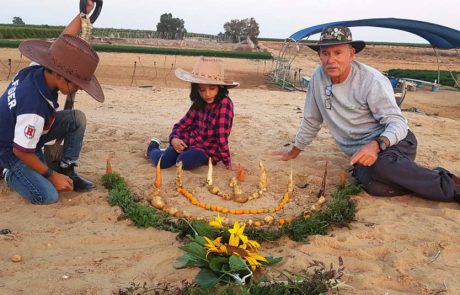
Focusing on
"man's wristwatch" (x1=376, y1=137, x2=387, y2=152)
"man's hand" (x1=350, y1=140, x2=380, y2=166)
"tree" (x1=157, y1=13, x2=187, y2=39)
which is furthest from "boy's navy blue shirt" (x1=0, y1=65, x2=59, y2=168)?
"tree" (x1=157, y1=13, x2=187, y2=39)

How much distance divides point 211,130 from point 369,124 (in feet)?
4.73

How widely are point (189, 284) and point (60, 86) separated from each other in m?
1.76

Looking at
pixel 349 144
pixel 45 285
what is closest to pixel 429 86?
pixel 349 144

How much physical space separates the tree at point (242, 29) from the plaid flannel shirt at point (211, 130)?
54.7 m

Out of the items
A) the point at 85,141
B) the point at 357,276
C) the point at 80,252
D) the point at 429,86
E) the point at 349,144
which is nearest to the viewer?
the point at 357,276

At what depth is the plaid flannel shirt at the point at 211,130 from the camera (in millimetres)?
4211

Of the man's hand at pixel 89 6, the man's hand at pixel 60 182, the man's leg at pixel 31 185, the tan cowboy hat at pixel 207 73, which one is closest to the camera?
the man's leg at pixel 31 185

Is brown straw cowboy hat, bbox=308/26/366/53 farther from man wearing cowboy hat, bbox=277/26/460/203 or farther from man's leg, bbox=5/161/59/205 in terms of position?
man's leg, bbox=5/161/59/205

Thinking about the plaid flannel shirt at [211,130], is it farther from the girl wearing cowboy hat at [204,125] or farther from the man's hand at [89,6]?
the man's hand at [89,6]

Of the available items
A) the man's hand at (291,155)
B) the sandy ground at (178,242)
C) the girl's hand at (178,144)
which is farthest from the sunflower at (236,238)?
the man's hand at (291,155)

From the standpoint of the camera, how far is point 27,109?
3045 mm

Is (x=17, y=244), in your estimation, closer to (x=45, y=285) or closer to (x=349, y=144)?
(x=45, y=285)

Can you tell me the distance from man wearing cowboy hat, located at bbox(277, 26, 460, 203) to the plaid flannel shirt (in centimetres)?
90

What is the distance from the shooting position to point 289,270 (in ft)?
7.93
